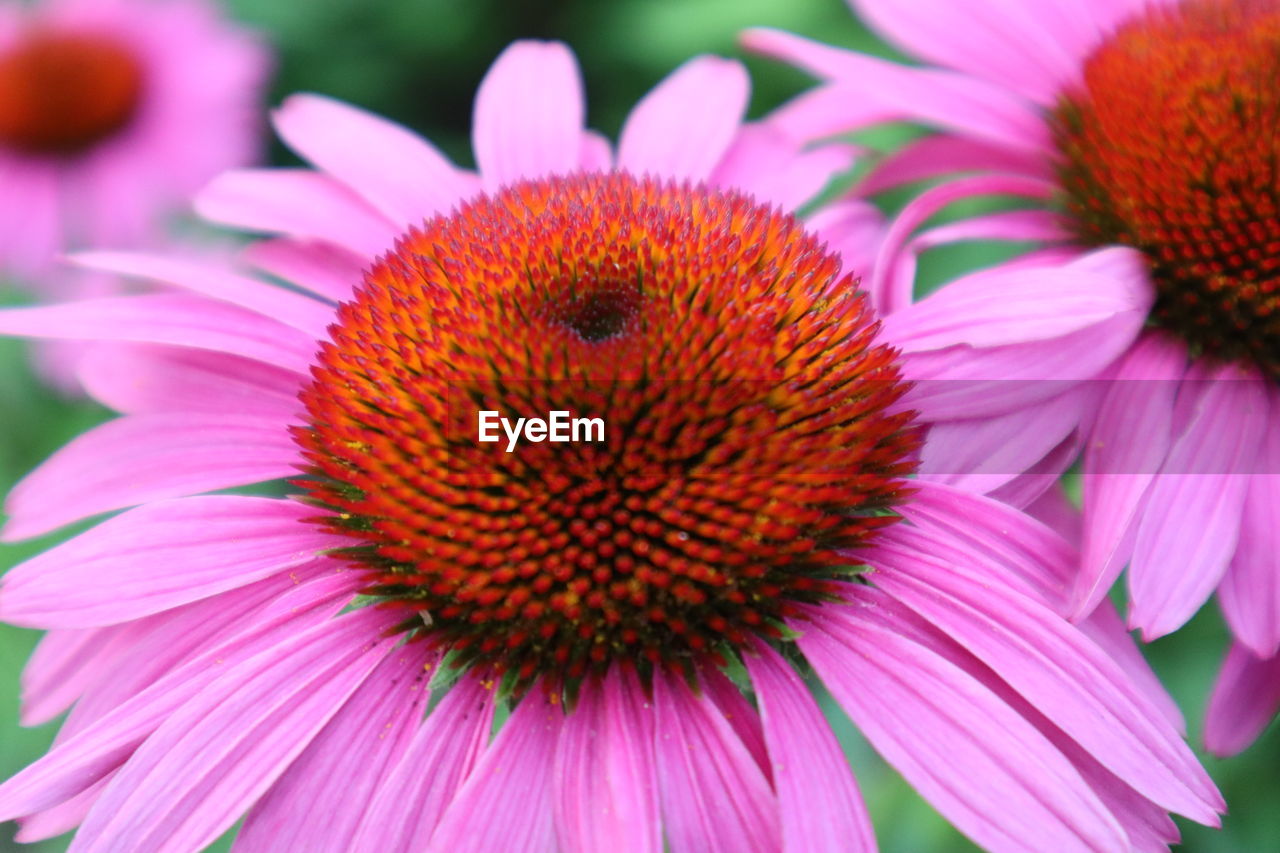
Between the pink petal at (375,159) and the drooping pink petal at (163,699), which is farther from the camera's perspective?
the pink petal at (375,159)

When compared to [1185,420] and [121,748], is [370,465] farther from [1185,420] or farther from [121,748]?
[1185,420]

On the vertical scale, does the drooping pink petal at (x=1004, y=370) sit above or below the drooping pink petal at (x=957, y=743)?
above

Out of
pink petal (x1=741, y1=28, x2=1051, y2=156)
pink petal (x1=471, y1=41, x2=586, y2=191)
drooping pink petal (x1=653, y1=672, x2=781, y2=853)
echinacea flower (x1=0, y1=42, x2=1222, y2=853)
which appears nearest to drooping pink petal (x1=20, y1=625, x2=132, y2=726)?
echinacea flower (x1=0, y1=42, x2=1222, y2=853)

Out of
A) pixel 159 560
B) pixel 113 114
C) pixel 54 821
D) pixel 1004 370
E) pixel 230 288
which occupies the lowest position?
pixel 54 821

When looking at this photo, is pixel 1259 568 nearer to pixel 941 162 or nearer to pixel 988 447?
pixel 988 447

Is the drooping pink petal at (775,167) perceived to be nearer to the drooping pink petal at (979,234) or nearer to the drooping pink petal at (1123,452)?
the drooping pink petal at (979,234)

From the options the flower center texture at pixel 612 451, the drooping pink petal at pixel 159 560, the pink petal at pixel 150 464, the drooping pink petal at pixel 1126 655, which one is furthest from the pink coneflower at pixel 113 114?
the drooping pink petal at pixel 1126 655

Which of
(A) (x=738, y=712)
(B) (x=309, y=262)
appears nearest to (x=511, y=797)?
(A) (x=738, y=712)
